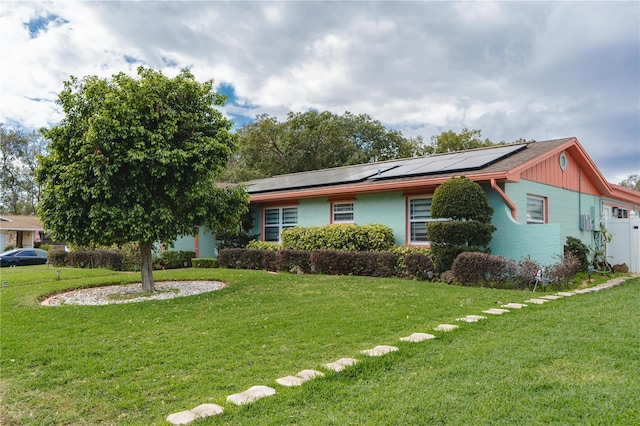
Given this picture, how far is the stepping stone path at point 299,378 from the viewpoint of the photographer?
3.68 m

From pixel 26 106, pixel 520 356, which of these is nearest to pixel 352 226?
pixel 520 356

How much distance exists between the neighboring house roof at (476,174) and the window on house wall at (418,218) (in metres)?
0.42

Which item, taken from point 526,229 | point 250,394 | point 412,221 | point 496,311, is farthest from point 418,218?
point 250,394

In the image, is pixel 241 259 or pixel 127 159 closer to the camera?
pixel 127 159

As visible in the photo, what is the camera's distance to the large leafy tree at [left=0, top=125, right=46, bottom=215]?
4147cm

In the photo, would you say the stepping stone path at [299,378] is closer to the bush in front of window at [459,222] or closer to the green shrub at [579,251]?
the bush in front of window at [459,222]

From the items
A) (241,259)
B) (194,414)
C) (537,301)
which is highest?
(241,259)

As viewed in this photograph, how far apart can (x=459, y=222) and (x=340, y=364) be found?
6500 mm

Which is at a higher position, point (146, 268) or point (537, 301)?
point (146, 268)

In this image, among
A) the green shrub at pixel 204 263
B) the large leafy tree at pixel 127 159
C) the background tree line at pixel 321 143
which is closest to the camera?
the large leafy tree at pixel 127 159

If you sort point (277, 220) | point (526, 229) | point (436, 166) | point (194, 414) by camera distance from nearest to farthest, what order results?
point (194, 414) < point (526, 229) < point (436, 166) < point (277, 220)

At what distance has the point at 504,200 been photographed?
10.5 m

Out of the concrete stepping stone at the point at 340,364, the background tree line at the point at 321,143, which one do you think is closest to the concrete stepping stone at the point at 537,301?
the concrete stepping stone at the point at 340,364

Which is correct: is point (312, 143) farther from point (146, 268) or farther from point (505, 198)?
point (146, 268)
